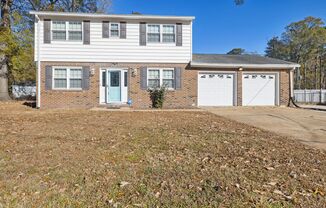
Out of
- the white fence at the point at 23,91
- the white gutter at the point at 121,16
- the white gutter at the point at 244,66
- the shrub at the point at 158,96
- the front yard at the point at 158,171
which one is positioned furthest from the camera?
the white fence at the point at 23,91

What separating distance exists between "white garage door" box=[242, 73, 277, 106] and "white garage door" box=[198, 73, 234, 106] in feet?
2.80

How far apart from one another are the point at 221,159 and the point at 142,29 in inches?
442

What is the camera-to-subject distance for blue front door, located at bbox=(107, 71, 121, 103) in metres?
14.1

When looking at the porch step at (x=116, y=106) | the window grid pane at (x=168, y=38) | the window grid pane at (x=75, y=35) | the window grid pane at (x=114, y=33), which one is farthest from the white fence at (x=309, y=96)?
the window grid pane at (x=75, y=35)

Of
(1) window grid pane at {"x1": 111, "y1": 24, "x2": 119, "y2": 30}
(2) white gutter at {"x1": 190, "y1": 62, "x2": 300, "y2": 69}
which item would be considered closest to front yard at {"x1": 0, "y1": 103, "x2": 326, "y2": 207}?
(2) white gutter at {"x1": 190, "y1": 62, "x2": 300, "y2": 69}

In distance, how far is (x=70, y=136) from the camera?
5.91 meters

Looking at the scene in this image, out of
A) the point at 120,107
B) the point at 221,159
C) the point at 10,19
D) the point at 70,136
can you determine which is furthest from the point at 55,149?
the point at 10,19

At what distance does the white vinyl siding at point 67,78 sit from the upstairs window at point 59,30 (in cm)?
168

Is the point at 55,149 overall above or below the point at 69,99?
below

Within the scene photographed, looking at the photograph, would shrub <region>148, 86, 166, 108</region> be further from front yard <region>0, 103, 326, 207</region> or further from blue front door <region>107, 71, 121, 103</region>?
front yard <region>0, 103, 326, 207</region>

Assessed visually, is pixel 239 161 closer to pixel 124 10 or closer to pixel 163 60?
pixel 163 60

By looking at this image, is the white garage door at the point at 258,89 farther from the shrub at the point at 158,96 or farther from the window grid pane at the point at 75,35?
the window grid pane at the point at 75,35

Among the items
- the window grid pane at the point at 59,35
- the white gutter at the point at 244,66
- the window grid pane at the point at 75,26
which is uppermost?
the window grid pane at the point at 75,26

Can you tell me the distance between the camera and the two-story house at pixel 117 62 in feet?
44.5
